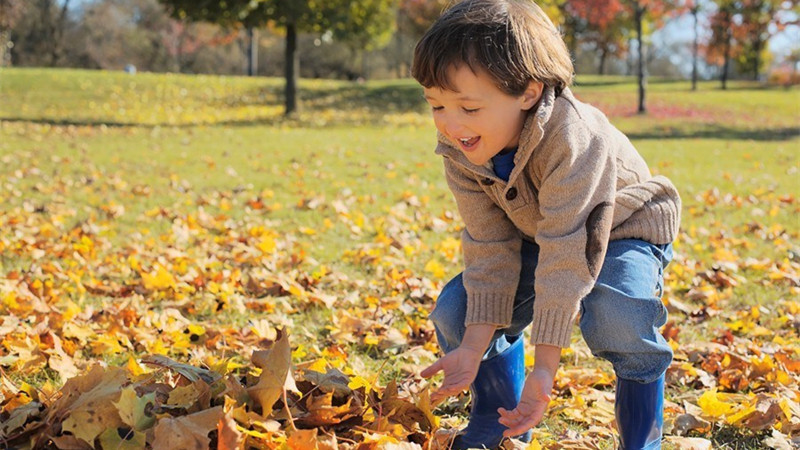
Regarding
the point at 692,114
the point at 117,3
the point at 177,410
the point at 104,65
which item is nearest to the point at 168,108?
the point at 692,114

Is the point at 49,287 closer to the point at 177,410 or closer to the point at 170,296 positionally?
the point at 170,296

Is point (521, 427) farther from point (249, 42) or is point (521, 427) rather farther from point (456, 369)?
point (249, 42)

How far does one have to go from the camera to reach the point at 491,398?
97.6 inches

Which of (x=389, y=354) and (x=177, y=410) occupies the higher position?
(x=177, y=410)

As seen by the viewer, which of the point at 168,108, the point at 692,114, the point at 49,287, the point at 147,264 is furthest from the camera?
the point at 692,114

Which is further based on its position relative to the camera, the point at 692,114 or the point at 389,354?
the point at 692,114

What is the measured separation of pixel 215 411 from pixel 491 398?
3.21 feet

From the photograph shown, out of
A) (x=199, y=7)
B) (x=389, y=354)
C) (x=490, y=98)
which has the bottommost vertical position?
(x=389, y=354)

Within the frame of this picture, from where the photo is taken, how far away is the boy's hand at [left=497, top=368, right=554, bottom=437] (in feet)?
6.63

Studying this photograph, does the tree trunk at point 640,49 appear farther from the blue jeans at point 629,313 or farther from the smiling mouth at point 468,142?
the smiling mouth at point 468,142

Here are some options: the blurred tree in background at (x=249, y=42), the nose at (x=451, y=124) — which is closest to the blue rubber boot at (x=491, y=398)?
the nose at (x=451, y=124)

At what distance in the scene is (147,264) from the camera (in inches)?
176

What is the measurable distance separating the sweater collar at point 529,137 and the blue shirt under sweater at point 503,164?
0.02 metres

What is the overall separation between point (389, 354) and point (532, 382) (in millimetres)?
1216
